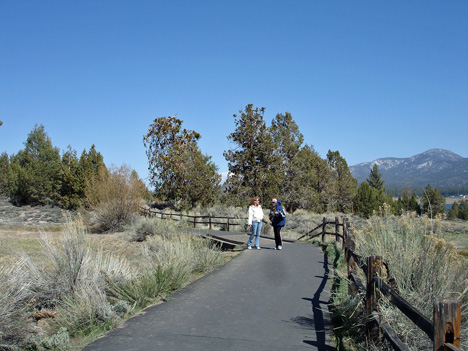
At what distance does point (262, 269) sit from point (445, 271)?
22.8 ft

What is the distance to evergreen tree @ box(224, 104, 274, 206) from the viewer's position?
3788cm

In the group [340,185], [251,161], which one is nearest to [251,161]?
[251,161]

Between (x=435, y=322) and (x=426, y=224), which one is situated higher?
(x=426, y=224)

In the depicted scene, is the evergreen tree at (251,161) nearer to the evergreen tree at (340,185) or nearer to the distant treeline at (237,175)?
the distant treeline at (237,175)

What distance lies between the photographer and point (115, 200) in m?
28.0

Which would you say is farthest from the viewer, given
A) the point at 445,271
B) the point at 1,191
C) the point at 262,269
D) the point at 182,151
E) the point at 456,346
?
the point at 1,191

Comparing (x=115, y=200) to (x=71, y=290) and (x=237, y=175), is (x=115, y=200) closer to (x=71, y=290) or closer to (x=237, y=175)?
(x=237, y=175)

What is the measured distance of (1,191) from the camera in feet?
225

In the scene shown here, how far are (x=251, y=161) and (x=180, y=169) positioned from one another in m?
8.27

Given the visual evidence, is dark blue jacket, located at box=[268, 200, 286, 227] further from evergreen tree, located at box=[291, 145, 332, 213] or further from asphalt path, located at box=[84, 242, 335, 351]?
evergreen tree, located at box=[291, 145, 332, 213]

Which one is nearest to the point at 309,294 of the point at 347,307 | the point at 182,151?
the point at 347,307

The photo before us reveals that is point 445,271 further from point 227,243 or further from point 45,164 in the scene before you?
point 45,164

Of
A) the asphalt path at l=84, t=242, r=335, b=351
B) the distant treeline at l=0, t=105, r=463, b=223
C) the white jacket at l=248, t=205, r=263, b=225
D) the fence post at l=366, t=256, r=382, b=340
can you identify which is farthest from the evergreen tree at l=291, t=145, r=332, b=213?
the fence post at l=366, t=256, r=382, b=340

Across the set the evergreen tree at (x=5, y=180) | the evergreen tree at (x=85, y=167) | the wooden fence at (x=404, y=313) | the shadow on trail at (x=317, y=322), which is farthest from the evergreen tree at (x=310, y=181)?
the evergreen tree at (x=5, y=180)
